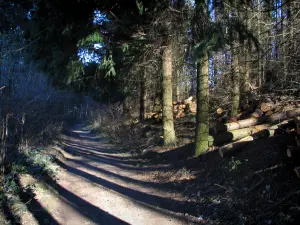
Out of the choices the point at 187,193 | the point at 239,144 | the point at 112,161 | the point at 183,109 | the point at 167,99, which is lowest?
the point at 112,161

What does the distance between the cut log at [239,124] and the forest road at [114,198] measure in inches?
101

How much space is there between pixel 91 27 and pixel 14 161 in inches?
182

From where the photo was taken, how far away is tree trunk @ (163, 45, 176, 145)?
389 inches

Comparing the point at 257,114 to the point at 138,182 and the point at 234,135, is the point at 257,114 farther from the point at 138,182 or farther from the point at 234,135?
the point at 138,182

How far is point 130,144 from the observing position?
1345 centimetres

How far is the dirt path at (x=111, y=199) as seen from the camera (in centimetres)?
499

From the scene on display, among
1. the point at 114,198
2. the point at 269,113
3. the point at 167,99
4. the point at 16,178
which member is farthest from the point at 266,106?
the point at 16,178

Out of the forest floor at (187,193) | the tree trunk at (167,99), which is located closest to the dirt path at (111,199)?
the forest floor at (187,193)

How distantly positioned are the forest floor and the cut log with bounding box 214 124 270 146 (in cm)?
60

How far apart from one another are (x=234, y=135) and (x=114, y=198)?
3823 mm

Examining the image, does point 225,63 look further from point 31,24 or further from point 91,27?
point 31,24

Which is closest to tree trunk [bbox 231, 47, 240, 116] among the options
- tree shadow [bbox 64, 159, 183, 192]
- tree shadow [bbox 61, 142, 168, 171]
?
tree shadow [bbox 61, 142, 168, 171]

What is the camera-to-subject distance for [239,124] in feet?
25.2

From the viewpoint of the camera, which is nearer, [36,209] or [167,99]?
[36,209]
